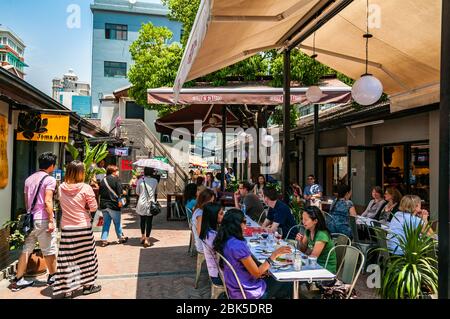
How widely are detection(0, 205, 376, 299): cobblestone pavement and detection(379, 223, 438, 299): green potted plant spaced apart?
121cm

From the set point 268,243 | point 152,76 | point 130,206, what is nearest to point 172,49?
point 152,76

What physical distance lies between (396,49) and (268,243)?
152 inches

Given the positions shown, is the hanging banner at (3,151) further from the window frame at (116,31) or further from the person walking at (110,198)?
the window frame at (116,31)

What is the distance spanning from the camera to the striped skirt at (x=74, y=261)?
4785 mm

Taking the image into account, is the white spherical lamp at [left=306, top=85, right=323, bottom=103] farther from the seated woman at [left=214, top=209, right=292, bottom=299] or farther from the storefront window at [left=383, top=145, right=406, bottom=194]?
the storefront window at [left=383, top=145, right=406, bottom=194]

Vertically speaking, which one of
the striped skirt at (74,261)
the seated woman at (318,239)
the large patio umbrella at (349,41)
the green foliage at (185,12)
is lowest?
the striped skirt at (74,261)

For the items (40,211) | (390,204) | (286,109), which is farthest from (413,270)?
(40,211)

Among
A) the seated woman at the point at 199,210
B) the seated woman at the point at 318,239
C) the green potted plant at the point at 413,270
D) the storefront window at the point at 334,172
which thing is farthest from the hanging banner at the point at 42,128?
the storefront window at the point at 334,172

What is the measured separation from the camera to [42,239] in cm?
510

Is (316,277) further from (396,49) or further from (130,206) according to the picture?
(130,206)

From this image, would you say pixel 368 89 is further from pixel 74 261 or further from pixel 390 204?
pixel 74 261

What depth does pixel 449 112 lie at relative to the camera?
2.49m

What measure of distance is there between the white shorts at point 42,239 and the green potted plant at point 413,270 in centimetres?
439

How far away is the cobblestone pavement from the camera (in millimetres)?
4934
